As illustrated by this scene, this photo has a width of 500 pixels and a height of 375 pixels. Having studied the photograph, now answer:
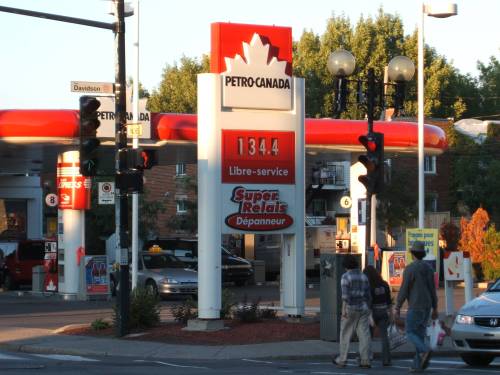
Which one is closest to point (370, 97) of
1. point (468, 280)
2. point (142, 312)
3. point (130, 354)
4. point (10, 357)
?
point (468, 280)

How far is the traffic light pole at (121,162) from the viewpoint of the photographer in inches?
765

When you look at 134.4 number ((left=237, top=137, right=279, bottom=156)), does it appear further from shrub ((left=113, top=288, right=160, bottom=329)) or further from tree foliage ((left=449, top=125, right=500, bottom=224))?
tree foliage ((left=449, top=125, right=500, bottom=224))

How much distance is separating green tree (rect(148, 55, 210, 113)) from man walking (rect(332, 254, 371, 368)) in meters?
62.9

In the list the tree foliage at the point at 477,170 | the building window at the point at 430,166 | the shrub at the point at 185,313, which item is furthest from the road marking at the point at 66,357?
the building window at the point at 430,166

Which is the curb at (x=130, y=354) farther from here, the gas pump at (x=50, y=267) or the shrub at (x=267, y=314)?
the gas pump at (x=50, y=267)

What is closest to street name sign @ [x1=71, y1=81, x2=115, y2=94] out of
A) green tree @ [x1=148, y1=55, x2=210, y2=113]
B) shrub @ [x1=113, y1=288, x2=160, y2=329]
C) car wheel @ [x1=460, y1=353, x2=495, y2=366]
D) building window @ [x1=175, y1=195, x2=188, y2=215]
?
shrub @ [x1=113, y1=288, x2=160, y2=329]

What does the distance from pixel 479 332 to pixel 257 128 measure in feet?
23.3

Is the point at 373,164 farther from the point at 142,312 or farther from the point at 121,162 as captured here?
the point at 142,312

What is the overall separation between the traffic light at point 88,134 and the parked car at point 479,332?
7.37m

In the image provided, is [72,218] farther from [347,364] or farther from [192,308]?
[347,364]

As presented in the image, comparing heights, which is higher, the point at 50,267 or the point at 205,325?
the point at 50,267

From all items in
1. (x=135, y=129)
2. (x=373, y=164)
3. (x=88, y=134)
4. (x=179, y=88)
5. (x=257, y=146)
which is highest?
(x=179, y=88)

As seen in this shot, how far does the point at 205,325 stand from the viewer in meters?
20.2

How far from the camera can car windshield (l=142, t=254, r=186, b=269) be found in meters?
34.1
